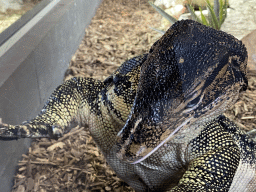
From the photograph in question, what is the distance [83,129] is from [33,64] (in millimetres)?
426

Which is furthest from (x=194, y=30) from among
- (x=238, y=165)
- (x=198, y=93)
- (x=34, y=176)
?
(x=34, y=176)

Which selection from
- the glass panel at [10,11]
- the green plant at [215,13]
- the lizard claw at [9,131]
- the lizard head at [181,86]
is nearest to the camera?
the lizard head at [181,86]

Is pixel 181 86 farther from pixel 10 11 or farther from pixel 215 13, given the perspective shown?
pixel 10 11

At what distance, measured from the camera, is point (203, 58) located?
0.91 m

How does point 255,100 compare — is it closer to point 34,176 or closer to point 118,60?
point 118,60

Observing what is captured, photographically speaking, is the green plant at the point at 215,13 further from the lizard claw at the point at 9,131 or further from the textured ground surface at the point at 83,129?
the lizard claw at the point at 9,131

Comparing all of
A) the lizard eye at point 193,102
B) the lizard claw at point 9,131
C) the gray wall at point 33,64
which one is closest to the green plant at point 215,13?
the lizard eye at point 193,102

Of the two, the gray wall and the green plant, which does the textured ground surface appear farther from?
the green plant

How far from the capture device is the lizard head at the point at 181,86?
0.84 metres

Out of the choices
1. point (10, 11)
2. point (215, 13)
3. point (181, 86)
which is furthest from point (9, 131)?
point (215, 13)

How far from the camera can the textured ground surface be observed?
1.35 metres

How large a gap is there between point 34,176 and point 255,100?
5.85ft

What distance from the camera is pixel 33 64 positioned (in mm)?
1441

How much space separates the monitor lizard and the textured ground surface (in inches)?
5.3
